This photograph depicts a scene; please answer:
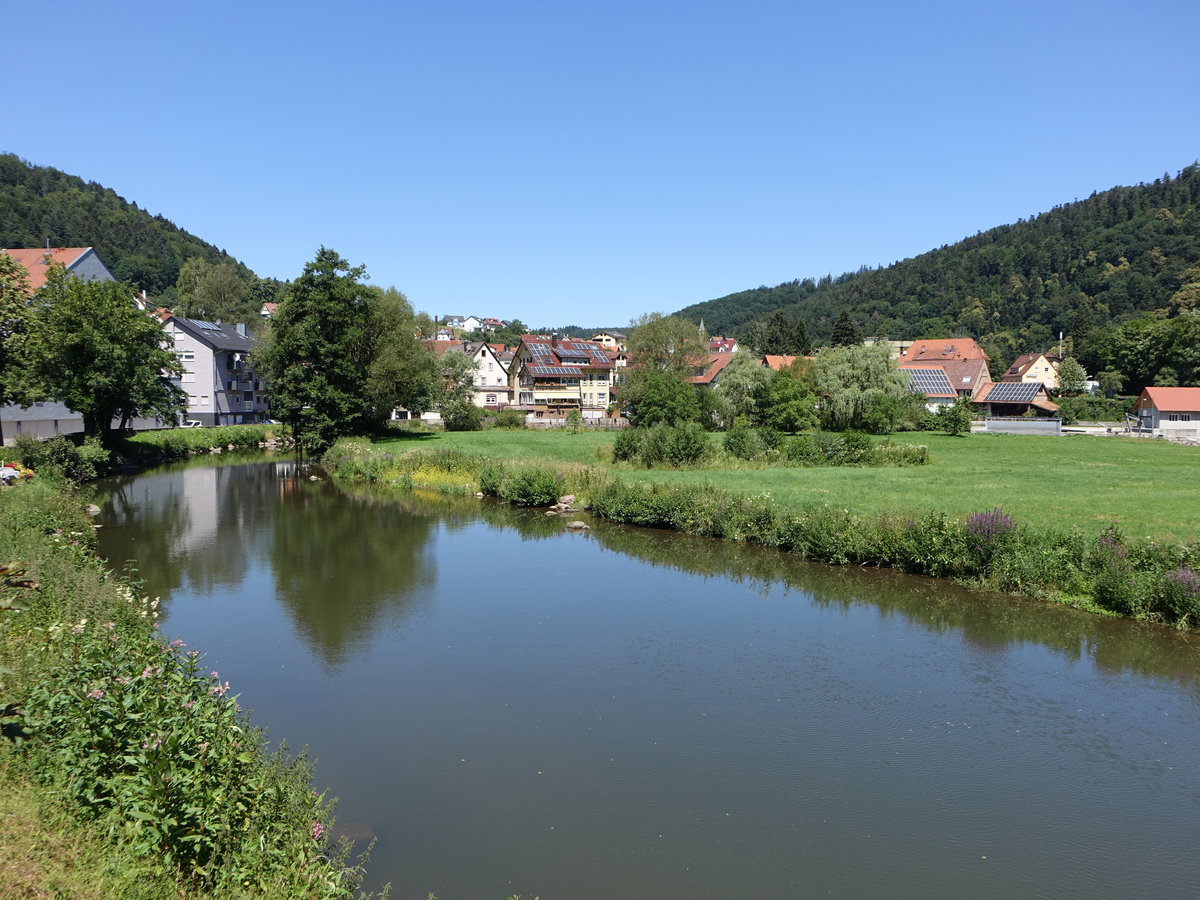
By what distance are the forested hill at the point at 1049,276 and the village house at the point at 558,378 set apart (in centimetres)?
7284

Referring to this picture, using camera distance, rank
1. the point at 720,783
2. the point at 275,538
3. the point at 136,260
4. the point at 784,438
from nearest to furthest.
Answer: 1. the point at 720,783
2. the point at 275,538
3. the point at 784,438
4. the point at 136,260

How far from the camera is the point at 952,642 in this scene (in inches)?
618

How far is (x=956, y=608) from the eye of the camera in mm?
17844

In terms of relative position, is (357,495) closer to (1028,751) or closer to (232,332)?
(1028,751)

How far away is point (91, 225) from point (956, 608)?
132661 mm

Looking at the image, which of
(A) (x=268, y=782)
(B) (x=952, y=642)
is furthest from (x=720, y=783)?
(B) (x=952, y=642)

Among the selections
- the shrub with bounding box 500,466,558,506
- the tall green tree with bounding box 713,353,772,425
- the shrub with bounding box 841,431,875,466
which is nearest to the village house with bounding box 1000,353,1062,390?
the tall green tree with bounding box 713,353,772,425

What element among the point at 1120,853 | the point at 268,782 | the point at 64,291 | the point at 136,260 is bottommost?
the point at 1120,853

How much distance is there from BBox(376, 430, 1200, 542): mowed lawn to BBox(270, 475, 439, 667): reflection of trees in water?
989 centimetres

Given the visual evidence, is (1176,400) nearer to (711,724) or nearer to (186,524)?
(711,724)

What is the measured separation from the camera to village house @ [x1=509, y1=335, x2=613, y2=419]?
9125 cm

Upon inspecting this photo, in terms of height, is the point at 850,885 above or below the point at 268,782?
below

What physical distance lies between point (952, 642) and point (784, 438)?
2838cm

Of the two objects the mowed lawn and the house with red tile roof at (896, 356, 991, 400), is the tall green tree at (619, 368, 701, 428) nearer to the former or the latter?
the mowed lawn
